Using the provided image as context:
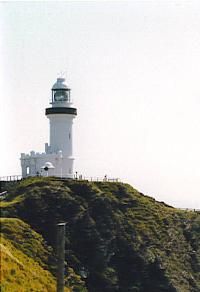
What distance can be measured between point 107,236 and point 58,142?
16.9m

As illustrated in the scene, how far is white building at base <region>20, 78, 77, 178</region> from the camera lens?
265 feet

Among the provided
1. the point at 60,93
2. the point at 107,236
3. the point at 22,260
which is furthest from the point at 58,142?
the point at 22,260

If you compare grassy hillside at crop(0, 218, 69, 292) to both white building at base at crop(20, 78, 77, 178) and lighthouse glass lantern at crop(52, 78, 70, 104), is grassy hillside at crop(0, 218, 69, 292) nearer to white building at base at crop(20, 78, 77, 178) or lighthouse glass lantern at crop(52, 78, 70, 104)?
white building at base at crop(20, 78, 77, 178)

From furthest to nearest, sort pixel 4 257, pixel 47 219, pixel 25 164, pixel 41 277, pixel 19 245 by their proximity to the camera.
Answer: pixel 25 164 < pixel 47 219 < pixel 19 245 < pixel 41 277 < pixel 4 257

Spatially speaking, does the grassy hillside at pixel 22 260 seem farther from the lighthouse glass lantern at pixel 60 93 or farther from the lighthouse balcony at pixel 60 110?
the lighthouse glass lantern at pixel 60 93

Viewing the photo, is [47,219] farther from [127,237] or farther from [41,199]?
[127,237]

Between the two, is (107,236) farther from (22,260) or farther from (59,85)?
(59,85)

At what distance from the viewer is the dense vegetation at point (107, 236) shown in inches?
2589

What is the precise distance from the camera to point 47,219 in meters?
66.6

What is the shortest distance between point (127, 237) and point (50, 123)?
62.7ft

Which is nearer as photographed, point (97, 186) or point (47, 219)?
point (47, 219)

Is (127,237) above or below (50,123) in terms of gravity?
below

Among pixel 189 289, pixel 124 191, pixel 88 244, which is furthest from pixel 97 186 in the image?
pixel 189 289

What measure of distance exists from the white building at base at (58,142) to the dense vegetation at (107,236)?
266 inches
